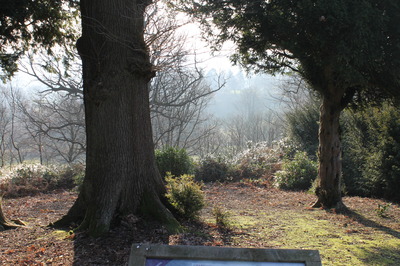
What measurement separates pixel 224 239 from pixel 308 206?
14.9 feet

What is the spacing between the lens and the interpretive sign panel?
2566 mm

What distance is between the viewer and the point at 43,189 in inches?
520

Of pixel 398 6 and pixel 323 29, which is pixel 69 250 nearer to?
pixel 323 29

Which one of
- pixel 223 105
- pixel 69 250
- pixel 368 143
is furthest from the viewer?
pixel 223 105

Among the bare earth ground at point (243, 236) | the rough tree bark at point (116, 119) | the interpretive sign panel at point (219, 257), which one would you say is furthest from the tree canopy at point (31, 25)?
the interpretive sign panel at point (219, 257)

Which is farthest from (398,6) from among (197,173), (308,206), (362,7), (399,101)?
(197,173)

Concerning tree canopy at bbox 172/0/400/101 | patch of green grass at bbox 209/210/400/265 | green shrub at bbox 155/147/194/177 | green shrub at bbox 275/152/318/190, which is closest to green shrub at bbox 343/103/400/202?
green shrub at bbox 275/152/318/190

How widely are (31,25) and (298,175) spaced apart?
10488 millimetres

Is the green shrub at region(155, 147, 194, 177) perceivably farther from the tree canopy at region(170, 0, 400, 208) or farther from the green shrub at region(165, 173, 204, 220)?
the green shrub at region(165, 173, 204, 220)

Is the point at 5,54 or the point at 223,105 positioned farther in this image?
the point at 223,105

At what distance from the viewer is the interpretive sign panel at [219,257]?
2566 millimetres

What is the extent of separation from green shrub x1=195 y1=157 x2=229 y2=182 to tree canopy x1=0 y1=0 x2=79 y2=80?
824 centimetres

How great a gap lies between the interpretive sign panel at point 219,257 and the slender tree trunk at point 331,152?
663 cm

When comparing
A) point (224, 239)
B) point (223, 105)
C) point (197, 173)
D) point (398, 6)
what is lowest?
point (224, 239)
